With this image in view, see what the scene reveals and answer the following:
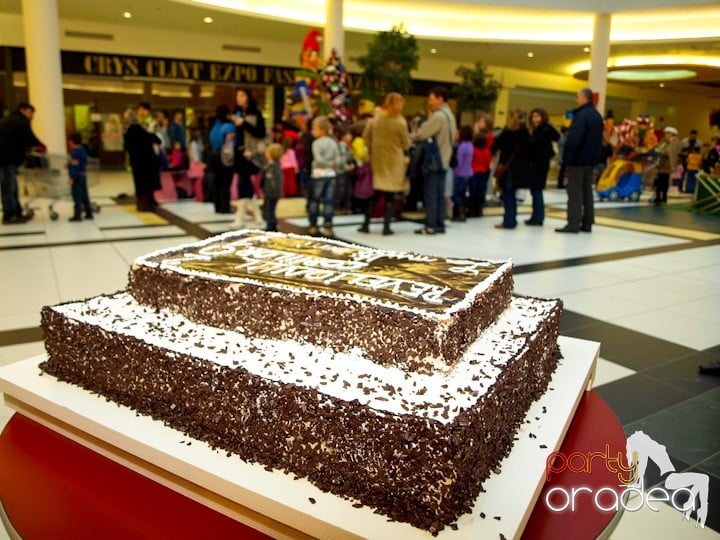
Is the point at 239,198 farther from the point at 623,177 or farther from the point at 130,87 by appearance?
the point at 130,87

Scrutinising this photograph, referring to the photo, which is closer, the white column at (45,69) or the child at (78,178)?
the child at (78,178)

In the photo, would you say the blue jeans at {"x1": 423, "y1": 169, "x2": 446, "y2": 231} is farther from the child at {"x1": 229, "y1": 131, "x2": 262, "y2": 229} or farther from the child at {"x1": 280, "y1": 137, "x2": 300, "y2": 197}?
the child at {"x1": 280, "y1": 137, "x2": 300, "y2": 197}

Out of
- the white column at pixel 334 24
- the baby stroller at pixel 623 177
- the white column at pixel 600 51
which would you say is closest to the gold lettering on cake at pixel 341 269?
the white column at pixel 334 24

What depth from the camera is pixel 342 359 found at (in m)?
1.55

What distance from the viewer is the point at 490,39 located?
1625cm

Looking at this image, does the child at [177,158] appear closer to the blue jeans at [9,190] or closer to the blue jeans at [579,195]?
the blue jeans at [9,190]

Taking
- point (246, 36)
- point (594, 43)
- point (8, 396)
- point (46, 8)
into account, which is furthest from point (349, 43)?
point (8, 396)

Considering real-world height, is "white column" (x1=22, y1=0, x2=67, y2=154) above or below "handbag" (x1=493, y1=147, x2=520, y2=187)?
above

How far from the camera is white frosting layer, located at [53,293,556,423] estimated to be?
1.32 m

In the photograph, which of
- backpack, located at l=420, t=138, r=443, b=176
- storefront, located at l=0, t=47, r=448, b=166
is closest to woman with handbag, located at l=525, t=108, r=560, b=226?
backpack, located at l=420, t=138, r=443, b=176

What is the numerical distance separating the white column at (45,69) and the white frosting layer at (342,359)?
28.6 feet

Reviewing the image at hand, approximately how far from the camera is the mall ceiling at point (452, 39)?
13.5 m

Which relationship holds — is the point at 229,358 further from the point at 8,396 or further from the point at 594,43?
the point at 594,43

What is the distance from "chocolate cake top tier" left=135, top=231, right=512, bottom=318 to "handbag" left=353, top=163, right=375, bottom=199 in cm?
521
